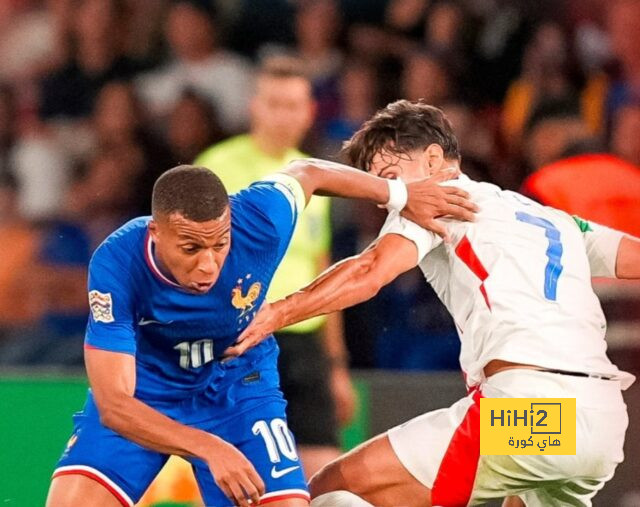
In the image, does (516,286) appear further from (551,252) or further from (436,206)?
(436,206)

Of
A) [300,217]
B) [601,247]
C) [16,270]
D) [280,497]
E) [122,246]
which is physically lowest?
[16,270]

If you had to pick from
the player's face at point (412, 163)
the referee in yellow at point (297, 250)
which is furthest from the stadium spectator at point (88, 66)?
the player's face at point (412, 163)

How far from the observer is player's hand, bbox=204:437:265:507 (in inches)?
140

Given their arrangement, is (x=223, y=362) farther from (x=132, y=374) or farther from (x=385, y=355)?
(x=385, y=355)

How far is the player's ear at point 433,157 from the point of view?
4.36 meters

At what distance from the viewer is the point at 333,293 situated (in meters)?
4.04

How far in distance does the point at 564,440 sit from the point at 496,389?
0.24 meters

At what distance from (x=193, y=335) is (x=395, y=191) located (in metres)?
0.73

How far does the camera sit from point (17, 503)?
5953 mm

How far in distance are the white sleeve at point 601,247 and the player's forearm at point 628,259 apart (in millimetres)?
13

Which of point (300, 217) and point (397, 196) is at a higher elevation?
point (397, 196)

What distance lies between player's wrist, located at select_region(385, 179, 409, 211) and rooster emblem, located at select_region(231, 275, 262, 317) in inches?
18.1

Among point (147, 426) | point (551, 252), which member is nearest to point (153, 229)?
point (147, 426)

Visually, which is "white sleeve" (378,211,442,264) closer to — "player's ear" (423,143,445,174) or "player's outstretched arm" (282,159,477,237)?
"player's outstretched arm" (282,159,477,237)
